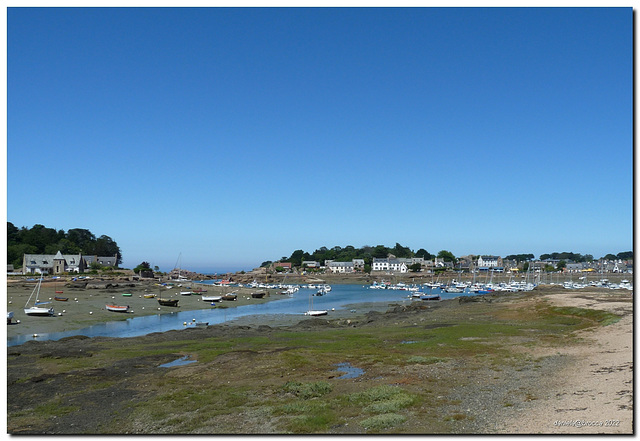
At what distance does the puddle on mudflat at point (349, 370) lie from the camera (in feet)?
83.5

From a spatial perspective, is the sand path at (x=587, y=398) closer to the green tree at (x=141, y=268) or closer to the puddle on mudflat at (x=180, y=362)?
the puddle on mudflat at (x=180, y=362)

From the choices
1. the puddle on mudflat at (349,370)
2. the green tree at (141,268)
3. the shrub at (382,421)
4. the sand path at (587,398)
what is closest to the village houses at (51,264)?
the green tree at (141,268)

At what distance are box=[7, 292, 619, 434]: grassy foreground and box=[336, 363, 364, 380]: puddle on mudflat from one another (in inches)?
19.6

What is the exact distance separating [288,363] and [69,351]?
702 inches

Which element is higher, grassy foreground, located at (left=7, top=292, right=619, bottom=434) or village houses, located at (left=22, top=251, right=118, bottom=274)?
village houses, located at (left=22, top=251, right=118, bottom=274)

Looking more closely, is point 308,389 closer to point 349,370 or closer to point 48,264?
point 349,370

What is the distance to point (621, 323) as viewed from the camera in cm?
4000

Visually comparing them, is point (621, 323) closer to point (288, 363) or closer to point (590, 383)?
point (590, 383)

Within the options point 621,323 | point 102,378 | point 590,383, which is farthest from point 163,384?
point 621,323

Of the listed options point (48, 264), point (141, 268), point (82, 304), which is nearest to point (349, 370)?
point (82, 304)

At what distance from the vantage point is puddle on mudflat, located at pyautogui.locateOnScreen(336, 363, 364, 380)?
1002 inches

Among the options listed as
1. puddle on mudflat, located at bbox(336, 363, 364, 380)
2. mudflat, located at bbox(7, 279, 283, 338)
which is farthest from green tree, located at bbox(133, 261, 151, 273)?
puddle on mudflat, located at bbox(336, 363, 364, 380)

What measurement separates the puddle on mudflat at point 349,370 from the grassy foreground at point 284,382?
0.50 metres

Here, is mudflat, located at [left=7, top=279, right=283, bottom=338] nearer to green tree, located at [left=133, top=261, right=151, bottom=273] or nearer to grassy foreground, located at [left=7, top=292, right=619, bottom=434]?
grassy foreground, located at [left=7, top=292, right=619, bottom=434]
